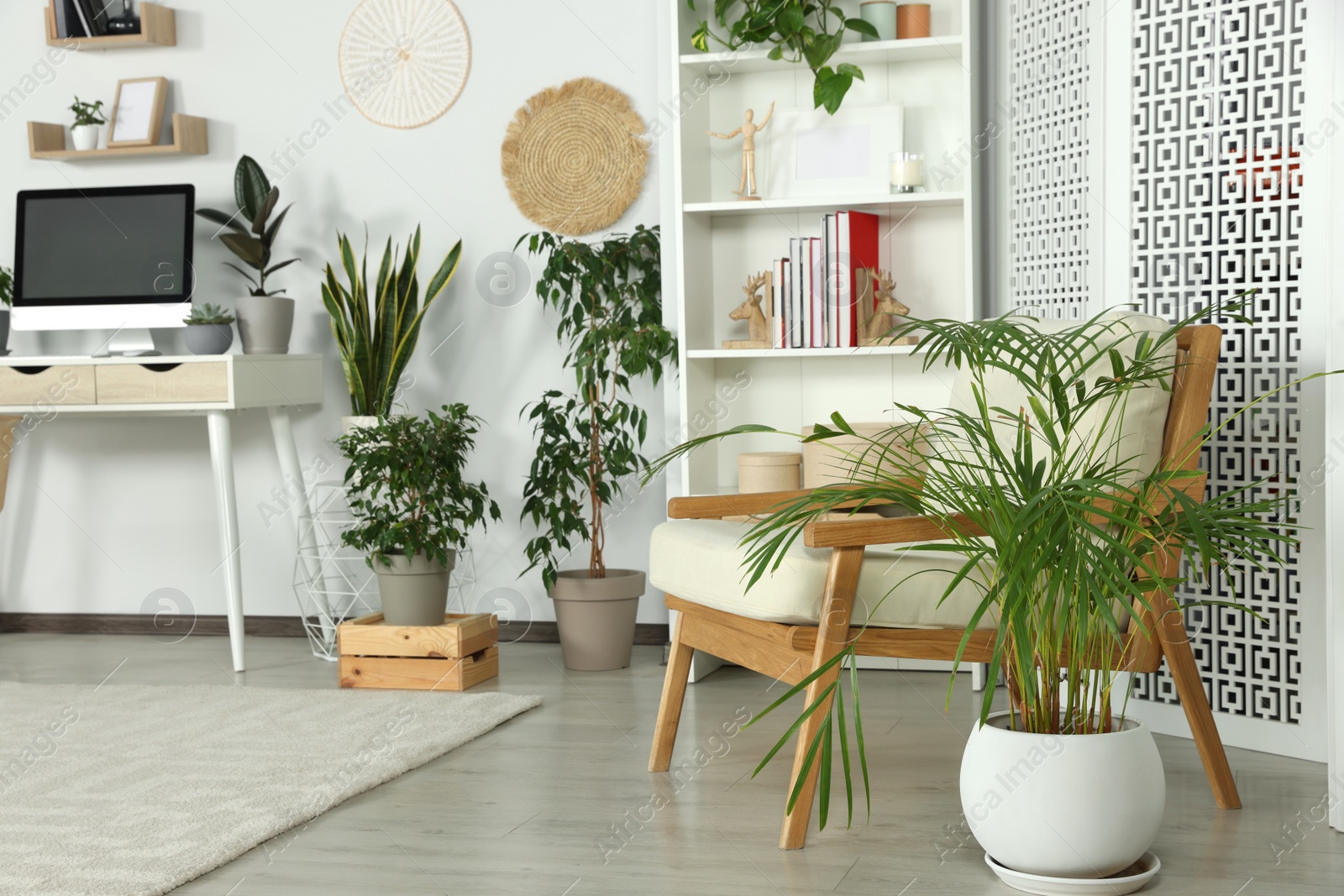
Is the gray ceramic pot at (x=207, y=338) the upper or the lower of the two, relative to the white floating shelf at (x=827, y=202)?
lower

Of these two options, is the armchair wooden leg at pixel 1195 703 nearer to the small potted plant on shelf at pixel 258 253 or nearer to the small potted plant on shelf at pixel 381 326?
the small potted plant on shelf at pixel 381 326

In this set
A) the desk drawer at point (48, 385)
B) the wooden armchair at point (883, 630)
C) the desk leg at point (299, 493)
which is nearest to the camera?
the wooden armchair at point (883, 630)

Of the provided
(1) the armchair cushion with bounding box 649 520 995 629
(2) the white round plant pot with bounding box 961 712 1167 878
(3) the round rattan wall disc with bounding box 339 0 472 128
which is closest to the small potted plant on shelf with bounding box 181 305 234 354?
(3) the round rattan wall disc with bounding box 339 0 472 128

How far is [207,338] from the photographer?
3477 mm

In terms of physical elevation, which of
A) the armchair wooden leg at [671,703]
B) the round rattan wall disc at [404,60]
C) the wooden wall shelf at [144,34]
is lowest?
the armchair wooden leg at [671,703]

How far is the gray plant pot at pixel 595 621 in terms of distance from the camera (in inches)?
130

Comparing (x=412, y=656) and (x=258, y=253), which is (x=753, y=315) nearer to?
(x=412, y=656)

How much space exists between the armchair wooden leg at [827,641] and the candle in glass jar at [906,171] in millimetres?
1431

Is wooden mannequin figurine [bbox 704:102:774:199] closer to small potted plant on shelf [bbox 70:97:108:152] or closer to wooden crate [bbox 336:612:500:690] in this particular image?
wooden crate [bbox 336:612:500:690]

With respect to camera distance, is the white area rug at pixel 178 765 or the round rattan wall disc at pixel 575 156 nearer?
the white area rug at pixel 178 765

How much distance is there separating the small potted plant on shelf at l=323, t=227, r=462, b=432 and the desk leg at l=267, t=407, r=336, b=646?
0.73 feet

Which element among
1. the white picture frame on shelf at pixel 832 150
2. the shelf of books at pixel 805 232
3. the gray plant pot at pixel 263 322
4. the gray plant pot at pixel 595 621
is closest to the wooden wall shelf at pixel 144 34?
the gray plant pot at pixel 263 322

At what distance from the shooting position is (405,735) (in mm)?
2600

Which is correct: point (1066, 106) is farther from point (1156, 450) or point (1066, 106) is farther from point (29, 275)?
point (29, 275)
